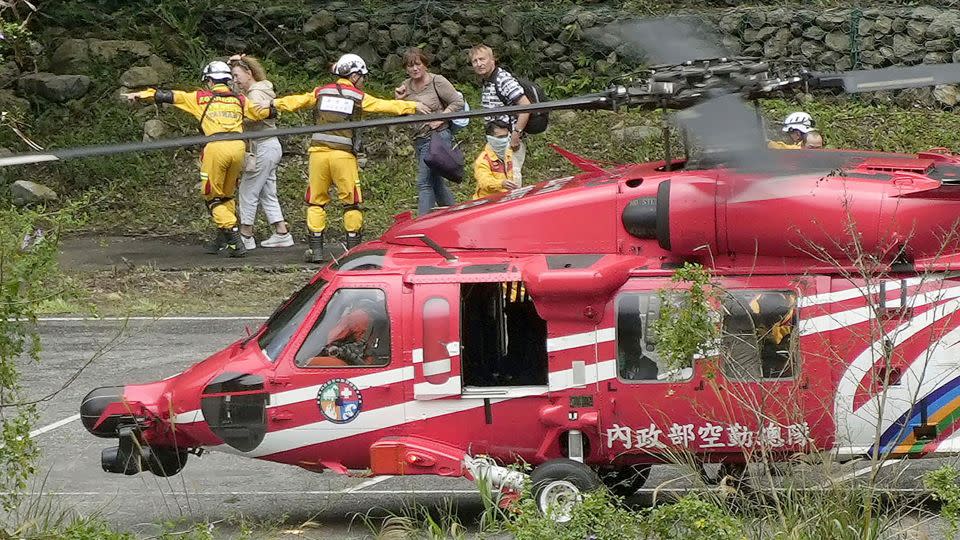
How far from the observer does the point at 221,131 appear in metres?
17.4

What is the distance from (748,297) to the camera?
9445mm

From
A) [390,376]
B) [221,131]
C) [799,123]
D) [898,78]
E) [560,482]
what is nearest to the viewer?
[898,78]

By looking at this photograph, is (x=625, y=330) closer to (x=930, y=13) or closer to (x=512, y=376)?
(x=512, y=376)

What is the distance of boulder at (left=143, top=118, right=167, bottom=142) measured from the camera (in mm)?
21406

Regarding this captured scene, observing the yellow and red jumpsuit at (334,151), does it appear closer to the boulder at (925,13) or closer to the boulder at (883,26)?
the boulder at (883,26)

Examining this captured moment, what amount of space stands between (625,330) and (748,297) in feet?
2.56

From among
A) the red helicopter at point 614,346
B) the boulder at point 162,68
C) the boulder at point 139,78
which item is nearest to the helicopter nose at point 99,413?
the red helicopter at point 614,346

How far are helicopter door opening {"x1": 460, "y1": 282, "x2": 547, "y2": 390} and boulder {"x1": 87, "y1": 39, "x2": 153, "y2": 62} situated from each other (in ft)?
44.6

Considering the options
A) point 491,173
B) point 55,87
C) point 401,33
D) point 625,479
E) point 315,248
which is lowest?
point 625,479

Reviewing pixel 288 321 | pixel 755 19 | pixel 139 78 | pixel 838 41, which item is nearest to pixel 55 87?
pixel 139 78

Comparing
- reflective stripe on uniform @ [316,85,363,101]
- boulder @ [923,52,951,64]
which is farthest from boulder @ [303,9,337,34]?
boulder @ [923,52,951,64]

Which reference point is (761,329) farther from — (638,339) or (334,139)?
(334,139)

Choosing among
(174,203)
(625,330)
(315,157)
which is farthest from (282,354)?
(174,203)

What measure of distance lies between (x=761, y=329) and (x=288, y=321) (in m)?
3.00
